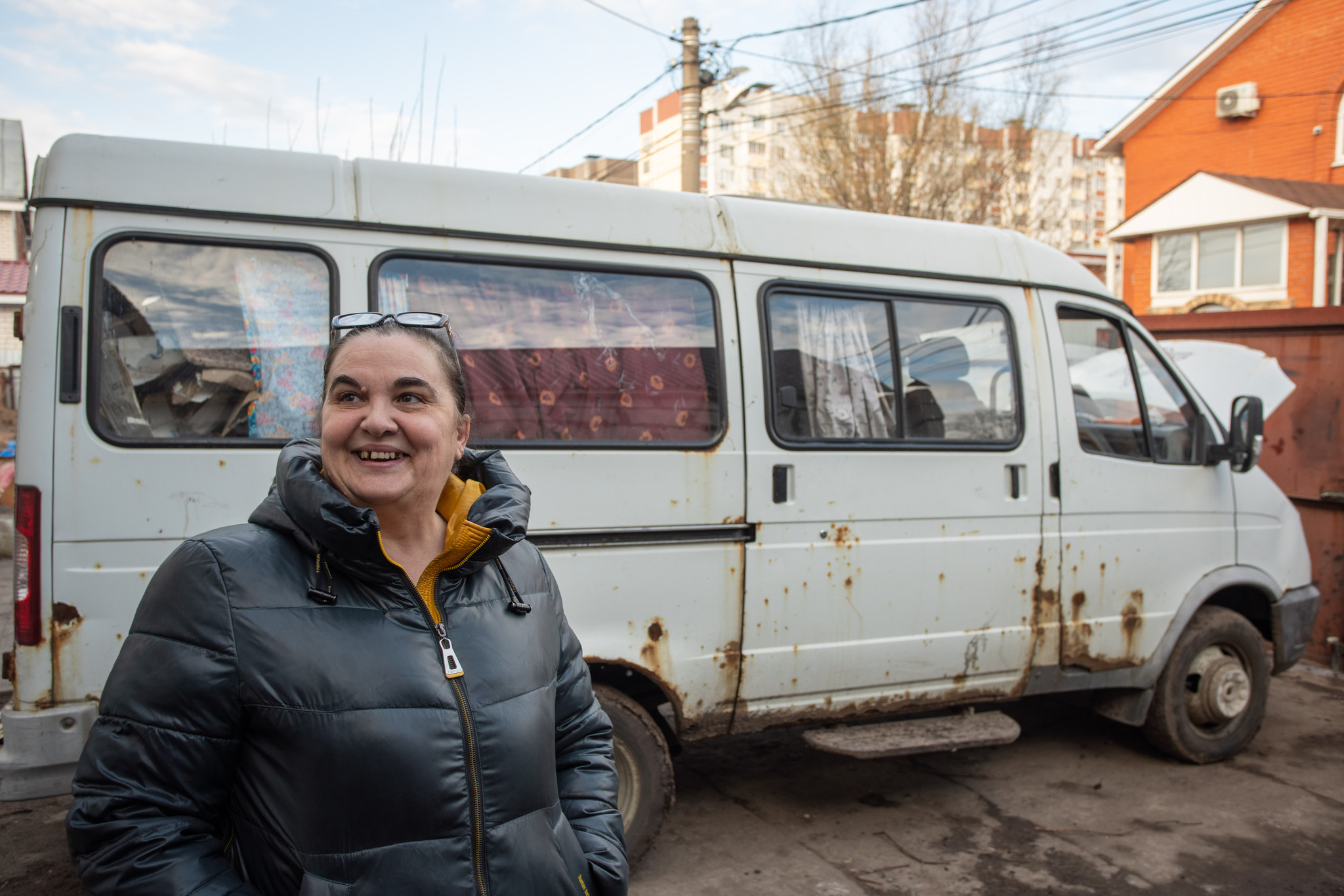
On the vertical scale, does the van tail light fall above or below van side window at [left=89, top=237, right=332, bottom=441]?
below

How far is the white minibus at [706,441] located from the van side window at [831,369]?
1 centimetres

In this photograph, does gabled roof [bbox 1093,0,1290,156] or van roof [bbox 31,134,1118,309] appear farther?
gabled roof [bbox 1093,0,1290,156]

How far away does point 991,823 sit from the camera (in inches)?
162


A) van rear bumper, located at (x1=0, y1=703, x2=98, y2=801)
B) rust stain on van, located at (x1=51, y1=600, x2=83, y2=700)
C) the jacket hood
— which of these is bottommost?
van rear bumper, located at (x1=0, y1=703, x2=98, y2=801)

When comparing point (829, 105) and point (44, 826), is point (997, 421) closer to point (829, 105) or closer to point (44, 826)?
point (44, 826)

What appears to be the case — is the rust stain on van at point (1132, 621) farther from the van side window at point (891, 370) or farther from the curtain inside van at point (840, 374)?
the curtain inside van at point (840, 374)

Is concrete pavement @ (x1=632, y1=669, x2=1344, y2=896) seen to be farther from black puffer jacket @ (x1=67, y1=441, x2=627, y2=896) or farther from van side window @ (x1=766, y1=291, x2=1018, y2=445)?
black puffer jacket @ (x1=67, y1=441, x2=627, y2=896)

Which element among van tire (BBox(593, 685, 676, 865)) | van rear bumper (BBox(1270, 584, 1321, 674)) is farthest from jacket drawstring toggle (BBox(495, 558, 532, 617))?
van rear bumper (BBox(1270, 584, 1321, 674))

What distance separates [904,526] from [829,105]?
17736 millimetres

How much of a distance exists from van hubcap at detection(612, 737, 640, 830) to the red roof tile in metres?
20.7

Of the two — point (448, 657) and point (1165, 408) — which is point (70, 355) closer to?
point (448, 657)

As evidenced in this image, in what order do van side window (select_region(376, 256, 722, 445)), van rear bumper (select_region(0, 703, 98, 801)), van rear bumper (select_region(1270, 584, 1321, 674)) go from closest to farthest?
1. van rear bumper (select_region(0, 703, 98, 801))
2. van side window (select_region(376, 256, 722, 445))
3. van rear bumper (select_region(1270, 584, 1321, 674))

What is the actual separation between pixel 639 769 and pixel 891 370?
1.96 m

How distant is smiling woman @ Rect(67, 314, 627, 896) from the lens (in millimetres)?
1268
